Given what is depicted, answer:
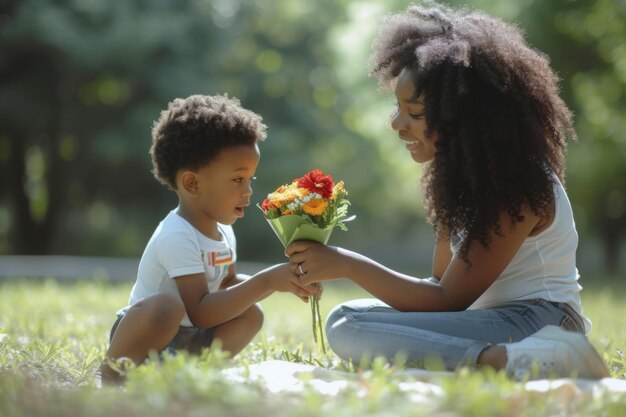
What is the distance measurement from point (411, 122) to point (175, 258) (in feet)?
4.20

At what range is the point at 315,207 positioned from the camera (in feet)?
12.9

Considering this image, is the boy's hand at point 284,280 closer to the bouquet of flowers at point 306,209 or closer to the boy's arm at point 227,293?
the boy's arm at point 227,293

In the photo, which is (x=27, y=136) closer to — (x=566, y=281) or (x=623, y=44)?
(x=623, y=44)

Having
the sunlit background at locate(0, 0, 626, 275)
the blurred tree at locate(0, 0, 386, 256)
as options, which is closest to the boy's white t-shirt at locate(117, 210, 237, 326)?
the sunlit background at locate(0, 0, 626, 275)

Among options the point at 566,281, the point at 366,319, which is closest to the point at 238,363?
the point at 366,319

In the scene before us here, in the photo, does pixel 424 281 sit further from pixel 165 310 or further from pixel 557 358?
pixel 165 310

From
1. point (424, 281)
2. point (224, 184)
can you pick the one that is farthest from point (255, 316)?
point (424, 281)

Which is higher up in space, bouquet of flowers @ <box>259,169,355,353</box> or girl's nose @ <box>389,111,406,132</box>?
girl's nose @ <box>389,111,406,132</box>

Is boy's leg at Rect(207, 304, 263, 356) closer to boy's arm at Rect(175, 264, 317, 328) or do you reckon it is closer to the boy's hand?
boy's arm at Rect(175, 264, 317, 328)

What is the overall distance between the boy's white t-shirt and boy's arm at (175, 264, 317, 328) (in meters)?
0.07

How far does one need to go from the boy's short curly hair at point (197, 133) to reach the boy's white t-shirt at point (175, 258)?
0.92ft

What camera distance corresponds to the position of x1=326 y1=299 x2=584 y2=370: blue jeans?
351 cm

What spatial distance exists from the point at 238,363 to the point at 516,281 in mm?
1316

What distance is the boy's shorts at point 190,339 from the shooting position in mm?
4020
